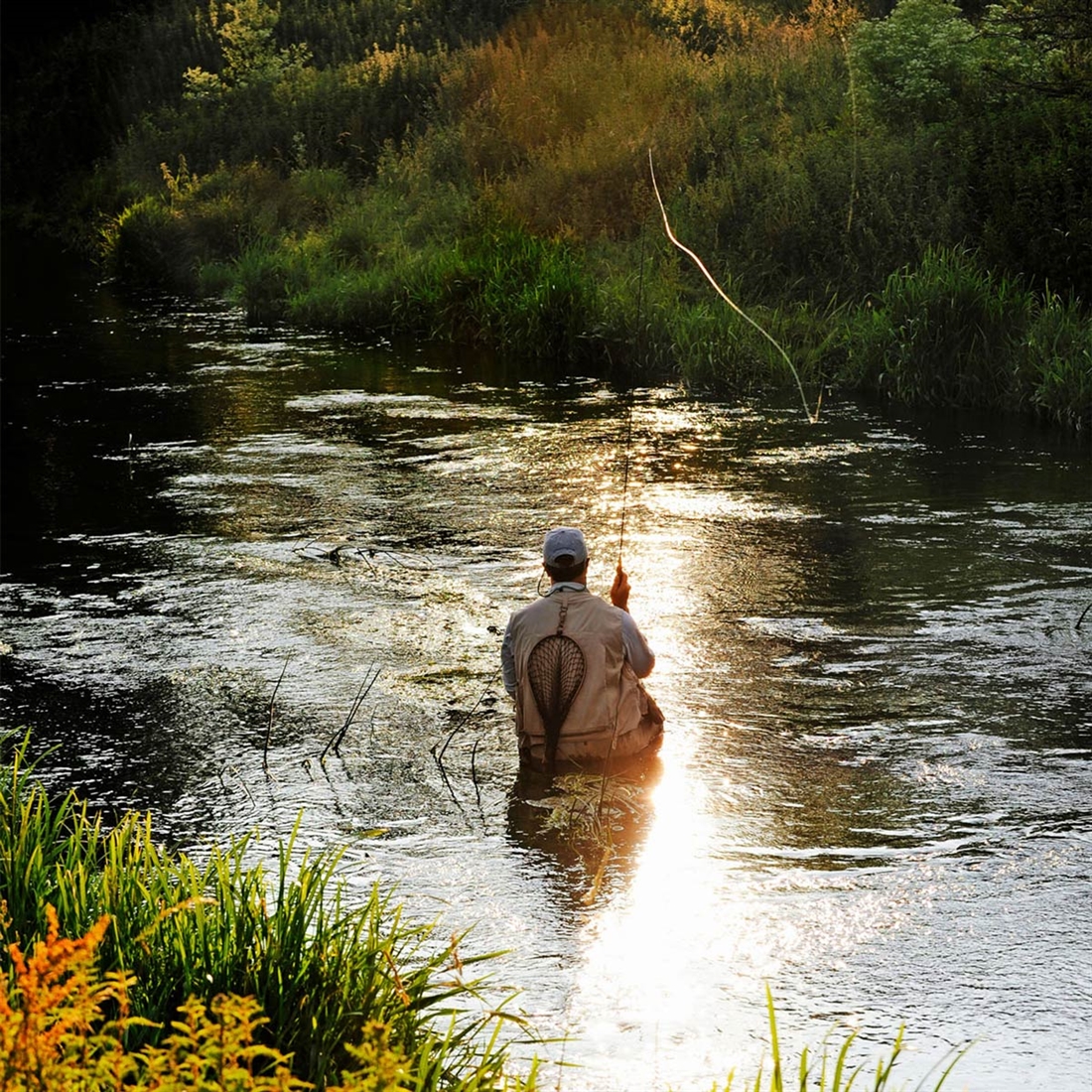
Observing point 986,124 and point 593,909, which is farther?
point 986,124

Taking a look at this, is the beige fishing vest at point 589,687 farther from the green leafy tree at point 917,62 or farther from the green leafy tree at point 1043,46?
the green leafy tree at point 917,62

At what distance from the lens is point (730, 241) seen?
22.6 metres

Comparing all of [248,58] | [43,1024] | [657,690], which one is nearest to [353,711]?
[657,690]

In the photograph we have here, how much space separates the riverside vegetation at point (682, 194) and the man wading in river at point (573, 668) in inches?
142

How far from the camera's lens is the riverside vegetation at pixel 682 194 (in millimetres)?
19109

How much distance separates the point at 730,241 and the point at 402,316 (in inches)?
198

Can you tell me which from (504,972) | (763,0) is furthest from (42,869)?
(763,0)

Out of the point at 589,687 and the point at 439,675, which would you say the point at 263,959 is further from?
the point at 439,675

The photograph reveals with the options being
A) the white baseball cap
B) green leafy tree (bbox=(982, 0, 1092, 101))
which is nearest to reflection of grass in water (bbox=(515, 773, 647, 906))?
the white baseball cap

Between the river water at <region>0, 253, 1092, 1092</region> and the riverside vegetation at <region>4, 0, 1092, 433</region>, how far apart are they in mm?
1561

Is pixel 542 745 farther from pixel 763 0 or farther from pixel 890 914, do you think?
pixel 763 0

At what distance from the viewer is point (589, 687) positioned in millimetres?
8680

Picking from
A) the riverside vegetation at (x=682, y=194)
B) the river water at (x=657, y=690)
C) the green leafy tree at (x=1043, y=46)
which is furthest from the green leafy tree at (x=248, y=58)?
the river water at (x=657, y=690)

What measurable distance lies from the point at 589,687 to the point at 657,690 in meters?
1.72
